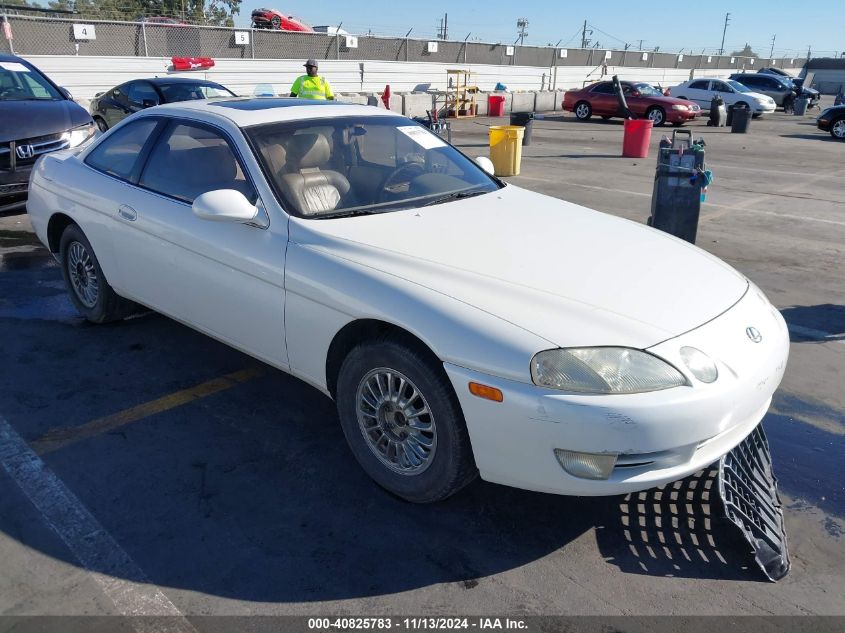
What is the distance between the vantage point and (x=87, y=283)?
5.04m

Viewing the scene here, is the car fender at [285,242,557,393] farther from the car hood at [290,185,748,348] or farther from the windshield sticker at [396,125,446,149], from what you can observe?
the windshield sticker at [396,125,446,149]

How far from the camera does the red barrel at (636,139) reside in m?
15.6

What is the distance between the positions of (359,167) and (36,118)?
5740mm

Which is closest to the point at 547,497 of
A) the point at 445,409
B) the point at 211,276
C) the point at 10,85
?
the point at 445,409

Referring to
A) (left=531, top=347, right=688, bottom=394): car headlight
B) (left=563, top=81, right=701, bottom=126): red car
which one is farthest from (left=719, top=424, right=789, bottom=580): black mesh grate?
(left=563, top=81, right=701, bottom=126): red car

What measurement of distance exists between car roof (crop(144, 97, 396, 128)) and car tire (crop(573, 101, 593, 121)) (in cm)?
2274

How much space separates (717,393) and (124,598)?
2.29m

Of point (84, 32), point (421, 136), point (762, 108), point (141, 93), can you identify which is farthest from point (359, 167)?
point (762, 108)

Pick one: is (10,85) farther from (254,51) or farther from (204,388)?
(254,51)

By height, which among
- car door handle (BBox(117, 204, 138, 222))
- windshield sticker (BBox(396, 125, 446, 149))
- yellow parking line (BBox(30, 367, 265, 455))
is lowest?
yellow parking line (BBox(30, 367, 265, 455))

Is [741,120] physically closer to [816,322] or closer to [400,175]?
[816,322]

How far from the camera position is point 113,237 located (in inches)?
176

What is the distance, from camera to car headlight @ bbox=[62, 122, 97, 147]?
811cm

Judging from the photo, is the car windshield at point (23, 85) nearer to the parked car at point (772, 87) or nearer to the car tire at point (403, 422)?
the car tire at point (403, 422)
